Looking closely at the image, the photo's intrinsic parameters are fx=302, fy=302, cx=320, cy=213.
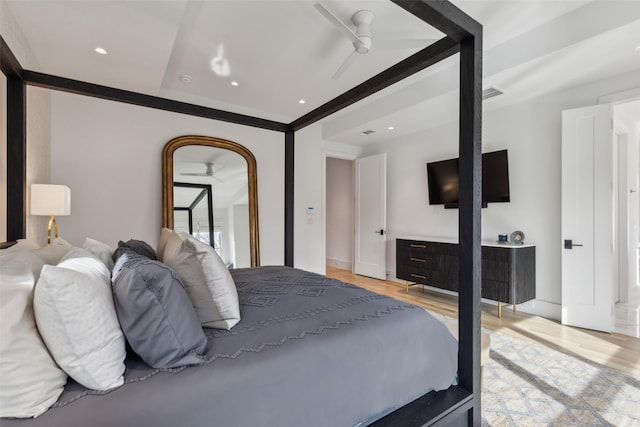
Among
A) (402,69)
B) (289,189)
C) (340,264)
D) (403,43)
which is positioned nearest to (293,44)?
(403,43)

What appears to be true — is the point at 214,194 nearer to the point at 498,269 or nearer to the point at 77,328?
the point at 77,328

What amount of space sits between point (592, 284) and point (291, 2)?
3844 mm

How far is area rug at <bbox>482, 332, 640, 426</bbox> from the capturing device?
175cm

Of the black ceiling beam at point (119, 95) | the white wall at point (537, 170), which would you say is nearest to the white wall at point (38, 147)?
the black ceiling beam at point (119, 95)

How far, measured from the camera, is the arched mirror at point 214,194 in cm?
381

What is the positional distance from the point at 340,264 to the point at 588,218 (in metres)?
4.51

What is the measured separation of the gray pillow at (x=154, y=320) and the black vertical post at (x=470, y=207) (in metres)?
1.11

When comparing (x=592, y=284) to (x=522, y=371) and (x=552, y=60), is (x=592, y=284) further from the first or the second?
(x=552, y=60)

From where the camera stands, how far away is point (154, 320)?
966 millimetres

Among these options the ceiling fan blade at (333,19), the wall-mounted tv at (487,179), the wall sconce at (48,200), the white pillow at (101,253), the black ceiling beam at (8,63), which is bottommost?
the white pillow at (101,253)

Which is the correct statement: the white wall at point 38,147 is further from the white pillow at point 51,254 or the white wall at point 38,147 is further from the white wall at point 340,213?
the white wall at point 340,213

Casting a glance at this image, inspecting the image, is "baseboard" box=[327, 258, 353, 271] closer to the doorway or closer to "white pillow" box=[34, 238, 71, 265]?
the doorway

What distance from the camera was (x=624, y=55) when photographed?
2609mm

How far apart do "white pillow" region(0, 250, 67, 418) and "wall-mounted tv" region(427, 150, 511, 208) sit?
3.90 metres
